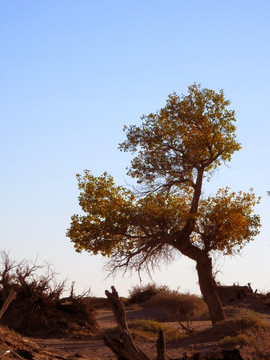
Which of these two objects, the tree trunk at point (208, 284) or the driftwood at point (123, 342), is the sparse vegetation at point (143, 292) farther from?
the driftwood at point (123, 342)

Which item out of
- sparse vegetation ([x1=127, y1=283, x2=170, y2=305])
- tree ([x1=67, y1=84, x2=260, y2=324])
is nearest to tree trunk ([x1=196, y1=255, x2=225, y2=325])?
tree ([x1=67, y1=84, x2=260, y2=324])

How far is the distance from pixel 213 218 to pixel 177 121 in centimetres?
448

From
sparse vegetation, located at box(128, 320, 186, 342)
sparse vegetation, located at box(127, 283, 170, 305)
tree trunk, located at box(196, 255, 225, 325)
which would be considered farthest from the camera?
sparse vegetation, located at box(127, 283, 170, 305)

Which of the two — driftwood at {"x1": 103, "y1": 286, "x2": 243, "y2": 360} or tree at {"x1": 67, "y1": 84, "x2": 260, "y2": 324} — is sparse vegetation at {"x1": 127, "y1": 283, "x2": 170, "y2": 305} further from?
driftwood at {"x1": 103, "y1": 286, "x2": 243, "y2": 360}

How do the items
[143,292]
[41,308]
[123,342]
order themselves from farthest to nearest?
[143,292] < [41,308] < [123,342]

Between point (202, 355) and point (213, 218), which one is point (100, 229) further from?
point (202, 355)

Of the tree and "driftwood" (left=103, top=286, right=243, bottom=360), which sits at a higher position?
the tree

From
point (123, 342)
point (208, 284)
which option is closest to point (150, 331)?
Answer: point (208, 284)

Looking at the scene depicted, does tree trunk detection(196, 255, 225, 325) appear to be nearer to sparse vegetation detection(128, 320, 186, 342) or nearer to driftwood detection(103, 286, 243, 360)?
sparse vegetation detection(128, 320, 186, 342)

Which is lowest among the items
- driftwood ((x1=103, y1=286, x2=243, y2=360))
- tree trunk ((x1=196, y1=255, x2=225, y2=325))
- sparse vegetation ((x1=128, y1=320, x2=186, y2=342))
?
driftwood ((x1=103, y1=286, x2=243, y2=360))

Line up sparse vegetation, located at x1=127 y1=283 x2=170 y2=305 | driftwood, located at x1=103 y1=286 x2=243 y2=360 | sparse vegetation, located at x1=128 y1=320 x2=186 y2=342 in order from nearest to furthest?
driftwood, located at x1=103 y1=286 x2=243 y2=360
sparse vegetation, located at x1=128 y1=320 x2=186 y2=342
sparse vegetation, located at x1=127 y1=283 x2=170 y2=305

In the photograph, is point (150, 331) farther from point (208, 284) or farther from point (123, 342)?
point (123, 342)

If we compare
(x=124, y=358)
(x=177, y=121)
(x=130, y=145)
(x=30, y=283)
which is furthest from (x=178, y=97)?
(x=124, y=358)

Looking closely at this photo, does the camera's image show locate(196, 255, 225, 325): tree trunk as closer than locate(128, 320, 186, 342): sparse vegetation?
No
